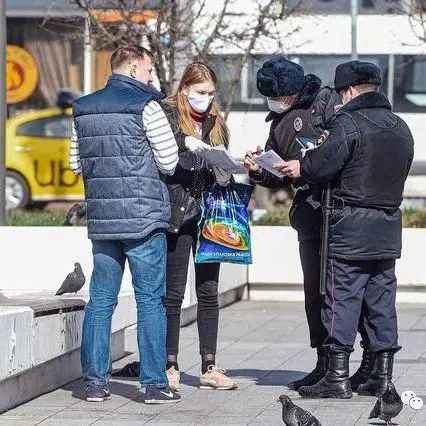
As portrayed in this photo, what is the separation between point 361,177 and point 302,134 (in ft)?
1.72

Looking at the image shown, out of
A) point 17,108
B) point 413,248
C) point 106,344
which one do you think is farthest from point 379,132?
point 17,108

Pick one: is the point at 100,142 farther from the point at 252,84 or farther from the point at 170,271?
the point at 252,84

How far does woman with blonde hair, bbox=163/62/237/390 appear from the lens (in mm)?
8477

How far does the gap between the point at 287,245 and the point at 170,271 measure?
502 cm

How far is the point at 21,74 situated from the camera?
85.8 feet

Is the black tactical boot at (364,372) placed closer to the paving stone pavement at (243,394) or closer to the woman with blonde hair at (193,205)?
the paving stone pavement at (243,394)

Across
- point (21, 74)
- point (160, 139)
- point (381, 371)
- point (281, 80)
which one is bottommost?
point (381, 371)

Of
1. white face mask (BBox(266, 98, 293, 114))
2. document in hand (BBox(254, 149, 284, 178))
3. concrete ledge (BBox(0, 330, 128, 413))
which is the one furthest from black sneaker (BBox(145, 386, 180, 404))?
white face mask (BBox(266, 98, 293, 114))

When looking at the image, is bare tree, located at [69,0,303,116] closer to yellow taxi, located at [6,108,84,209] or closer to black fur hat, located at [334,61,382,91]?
black fur hat, located at [334,61,382,91]

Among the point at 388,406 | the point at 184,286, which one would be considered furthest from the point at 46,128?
the point at 388,406

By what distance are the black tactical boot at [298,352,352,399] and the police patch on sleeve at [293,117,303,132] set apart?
1.25m

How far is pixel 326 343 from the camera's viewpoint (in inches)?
333

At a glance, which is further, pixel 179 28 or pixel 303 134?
pixel 179 28

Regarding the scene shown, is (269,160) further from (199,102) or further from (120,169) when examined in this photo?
(120,169)
